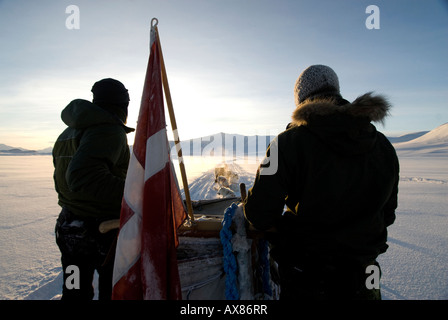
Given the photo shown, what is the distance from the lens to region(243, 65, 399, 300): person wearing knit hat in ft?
4.06

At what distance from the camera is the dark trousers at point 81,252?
174 cm

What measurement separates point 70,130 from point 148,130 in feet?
2.09

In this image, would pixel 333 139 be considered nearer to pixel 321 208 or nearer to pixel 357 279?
pixel 321 208

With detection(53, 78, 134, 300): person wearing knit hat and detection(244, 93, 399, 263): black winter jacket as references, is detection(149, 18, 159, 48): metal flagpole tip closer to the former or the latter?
detection(53, 78, 134, 300): person wearing knit hat

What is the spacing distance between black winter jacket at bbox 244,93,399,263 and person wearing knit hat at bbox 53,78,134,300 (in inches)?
39.3

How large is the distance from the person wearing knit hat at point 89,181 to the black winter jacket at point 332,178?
39.3 inches

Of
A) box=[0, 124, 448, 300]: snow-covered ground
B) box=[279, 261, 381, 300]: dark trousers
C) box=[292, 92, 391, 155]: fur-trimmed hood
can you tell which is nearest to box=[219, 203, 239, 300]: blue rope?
box=[279, 261, 381, 300]: dark trousers

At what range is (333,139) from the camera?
122 centimetres

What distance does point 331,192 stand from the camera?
48.9 inches

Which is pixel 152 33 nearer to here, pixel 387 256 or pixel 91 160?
pixel 91 160

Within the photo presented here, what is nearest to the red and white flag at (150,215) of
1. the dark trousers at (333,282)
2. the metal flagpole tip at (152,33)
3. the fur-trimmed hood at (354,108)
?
the metal flagpole tip at (152,33)

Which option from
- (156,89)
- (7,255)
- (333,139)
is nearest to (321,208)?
(333,139)

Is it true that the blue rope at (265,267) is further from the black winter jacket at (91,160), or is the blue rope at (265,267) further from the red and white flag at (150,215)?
the black winter jacket at (91,160)

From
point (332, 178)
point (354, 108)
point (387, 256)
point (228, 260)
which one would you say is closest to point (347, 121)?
point (354, 108)
